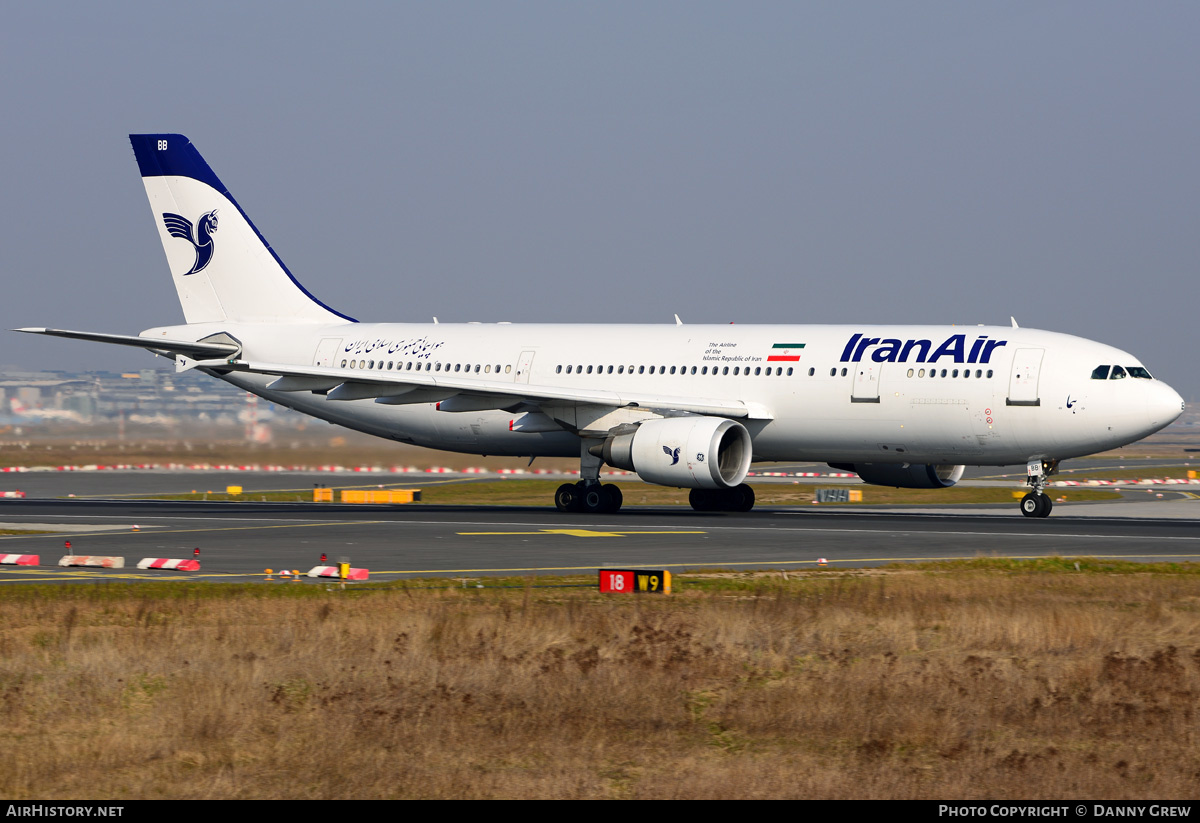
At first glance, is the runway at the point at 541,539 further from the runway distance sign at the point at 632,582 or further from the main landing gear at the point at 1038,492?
the runway distance sign at the point at 632,582

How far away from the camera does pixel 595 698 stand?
12.1 meters

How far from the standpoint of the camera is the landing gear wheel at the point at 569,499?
38.2 m

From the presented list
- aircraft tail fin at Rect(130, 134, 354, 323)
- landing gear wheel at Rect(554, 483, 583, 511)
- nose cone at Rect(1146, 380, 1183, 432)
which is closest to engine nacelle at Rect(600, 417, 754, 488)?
landing gear wheel at Rect(554, 483, 583, 511)

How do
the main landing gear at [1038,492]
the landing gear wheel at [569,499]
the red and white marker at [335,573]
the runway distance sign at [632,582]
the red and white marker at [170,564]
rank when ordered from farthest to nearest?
the landing gear wheel at [569,499] → the main landing gear at [1038,492] → the red and white marker at [170,564] → the red and white marker at [335,573] → the runway distance sign at [632,582]

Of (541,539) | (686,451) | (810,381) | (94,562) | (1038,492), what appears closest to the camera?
(94,562)

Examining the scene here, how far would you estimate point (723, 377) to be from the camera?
3678cm

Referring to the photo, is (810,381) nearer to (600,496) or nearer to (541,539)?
(600,496)

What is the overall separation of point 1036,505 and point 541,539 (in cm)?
1368

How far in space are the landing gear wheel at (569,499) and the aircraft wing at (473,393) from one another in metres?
2.70

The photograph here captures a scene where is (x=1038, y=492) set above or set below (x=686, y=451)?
below

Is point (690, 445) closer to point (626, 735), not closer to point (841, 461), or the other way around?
point (841, 461)

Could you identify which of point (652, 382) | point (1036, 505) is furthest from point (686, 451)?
point (1036, 505)

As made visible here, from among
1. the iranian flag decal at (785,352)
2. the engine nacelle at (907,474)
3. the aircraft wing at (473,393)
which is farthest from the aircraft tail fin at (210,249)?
the engine nacelle at (907,474)

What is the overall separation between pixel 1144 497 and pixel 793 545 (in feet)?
99.4
